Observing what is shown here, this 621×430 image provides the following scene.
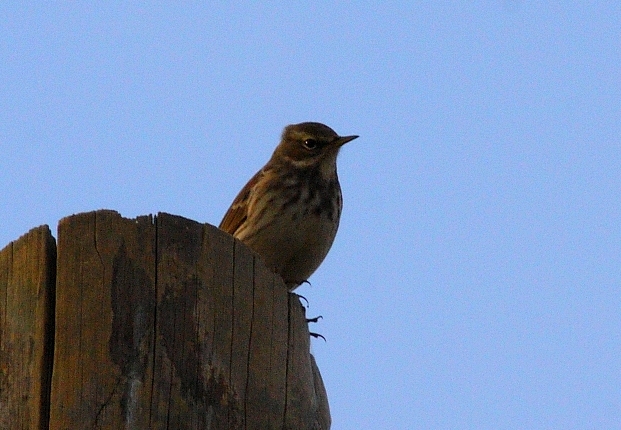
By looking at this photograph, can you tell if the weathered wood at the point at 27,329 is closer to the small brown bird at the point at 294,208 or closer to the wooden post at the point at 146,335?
the wooden post at the point at 146,335

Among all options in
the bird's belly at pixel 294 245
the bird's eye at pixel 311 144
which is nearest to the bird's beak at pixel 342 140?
the bird's eye at pixel 311 144

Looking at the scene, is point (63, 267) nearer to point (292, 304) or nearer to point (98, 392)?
point (98, 392)

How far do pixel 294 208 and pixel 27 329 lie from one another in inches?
208

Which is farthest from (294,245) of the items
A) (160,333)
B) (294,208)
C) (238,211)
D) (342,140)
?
(160,333)

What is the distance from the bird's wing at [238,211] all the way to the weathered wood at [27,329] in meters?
5.36

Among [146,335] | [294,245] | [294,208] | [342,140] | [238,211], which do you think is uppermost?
[342,140]

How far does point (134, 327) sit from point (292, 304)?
2.72 feet

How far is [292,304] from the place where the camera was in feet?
16.0

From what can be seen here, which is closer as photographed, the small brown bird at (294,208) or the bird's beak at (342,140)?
the small brown bird at (294,208)

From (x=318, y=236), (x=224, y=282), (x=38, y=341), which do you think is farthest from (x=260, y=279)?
(x=318, y=236)

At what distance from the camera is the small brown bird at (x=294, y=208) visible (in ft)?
30.7

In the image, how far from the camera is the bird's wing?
9961 millimetres

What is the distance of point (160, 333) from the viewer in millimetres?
4406

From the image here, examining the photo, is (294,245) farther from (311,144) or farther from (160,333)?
(160,333)
